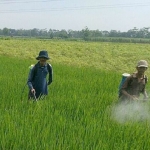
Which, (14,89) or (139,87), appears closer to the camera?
(139,87)

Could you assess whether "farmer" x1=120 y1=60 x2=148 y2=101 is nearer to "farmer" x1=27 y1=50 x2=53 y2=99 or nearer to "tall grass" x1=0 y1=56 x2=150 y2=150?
"tall grass" x1=0 y1=56 x2=150 y2=150

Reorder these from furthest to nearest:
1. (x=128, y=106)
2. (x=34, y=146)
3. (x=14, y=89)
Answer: (x=14, y=89) → (x=128, y=106) → (x=34, y=146)

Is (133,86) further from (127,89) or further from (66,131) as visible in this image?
(66,131)

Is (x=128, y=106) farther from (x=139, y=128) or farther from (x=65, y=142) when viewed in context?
(x=65, y=142)

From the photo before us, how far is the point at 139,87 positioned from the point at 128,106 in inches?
12.9

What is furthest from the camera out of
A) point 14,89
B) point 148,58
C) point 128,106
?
point 148,58

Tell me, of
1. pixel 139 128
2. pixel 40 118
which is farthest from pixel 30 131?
pixel 139 128

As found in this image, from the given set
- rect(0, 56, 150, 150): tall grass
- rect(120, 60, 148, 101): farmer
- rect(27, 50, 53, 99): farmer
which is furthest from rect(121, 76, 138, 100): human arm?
rect(27, 50, 53, 99): farmer

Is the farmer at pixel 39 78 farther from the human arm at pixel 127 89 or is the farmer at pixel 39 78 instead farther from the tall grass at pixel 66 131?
the human arm at pixel 127 89

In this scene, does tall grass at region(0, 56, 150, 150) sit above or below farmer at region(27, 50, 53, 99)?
below

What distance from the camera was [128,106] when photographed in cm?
410

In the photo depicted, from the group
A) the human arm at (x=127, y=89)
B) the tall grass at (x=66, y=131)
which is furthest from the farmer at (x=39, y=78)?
the human arm at (x=127, y=89)

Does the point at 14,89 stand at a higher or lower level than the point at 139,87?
lower

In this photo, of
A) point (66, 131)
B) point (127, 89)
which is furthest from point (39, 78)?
point (66, 131)
